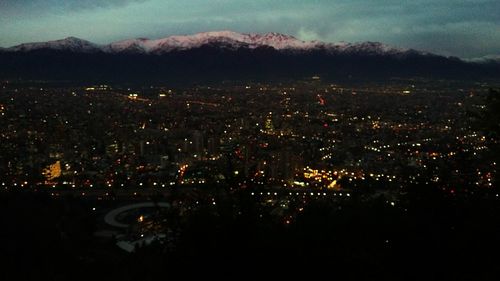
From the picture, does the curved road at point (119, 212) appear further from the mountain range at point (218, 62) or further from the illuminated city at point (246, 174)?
the mountain range at point (218, 62)

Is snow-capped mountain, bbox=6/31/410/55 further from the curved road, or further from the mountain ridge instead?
the curved road

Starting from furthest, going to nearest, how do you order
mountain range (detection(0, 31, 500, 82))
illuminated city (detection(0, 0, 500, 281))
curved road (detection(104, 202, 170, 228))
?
1. mountain range (detection(0, 31, 500, 82))
2. curved road (detection(104, 202, 170, 228))
3. illuminated city (detection(0, 0, 500, 281))

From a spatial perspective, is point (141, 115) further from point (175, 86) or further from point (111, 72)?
point (111, 72)

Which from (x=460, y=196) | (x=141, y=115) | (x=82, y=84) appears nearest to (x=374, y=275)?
(x=460, y=196)

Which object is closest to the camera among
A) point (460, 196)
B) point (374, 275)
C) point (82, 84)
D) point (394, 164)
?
point (374, 275)

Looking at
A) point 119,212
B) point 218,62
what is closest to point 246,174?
point 119,212

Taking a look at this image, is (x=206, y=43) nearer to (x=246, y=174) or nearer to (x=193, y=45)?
(x=193, y=45)

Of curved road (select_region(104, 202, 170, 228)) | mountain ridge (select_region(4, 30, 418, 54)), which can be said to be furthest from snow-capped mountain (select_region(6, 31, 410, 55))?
curved road (select_region(104, 202, 170, 228))

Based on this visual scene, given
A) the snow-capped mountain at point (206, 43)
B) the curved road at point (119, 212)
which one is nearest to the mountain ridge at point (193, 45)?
the snow-capped mountain at point (206, 43)
